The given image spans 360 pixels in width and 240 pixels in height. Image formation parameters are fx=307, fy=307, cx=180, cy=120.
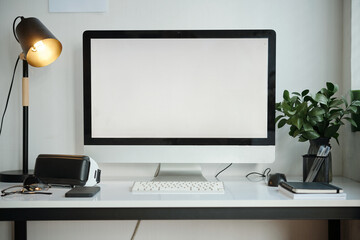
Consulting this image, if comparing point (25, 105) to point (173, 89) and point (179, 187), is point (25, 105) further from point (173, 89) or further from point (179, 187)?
point (179, 187)

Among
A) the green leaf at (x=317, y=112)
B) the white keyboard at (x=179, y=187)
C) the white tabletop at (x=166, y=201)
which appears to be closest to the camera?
the white tabletop at (x=166, y=201)

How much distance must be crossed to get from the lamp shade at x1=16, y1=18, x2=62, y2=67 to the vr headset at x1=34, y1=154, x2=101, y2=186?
514 mm

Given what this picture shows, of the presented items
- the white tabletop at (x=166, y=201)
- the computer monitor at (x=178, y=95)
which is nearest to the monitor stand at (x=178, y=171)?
the computer monitor at (x=178, y=95)

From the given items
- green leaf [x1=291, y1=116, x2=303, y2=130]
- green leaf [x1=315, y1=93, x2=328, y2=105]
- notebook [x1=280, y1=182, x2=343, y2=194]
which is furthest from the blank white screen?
notebook [x1=280, y1=182, x2=343, y2=194]

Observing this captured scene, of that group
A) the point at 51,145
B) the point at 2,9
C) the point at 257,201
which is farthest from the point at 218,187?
the point at 2,9

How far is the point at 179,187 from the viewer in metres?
1.23

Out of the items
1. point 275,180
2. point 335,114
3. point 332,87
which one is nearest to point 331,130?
point 335,114

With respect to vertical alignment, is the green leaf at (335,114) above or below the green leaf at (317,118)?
above

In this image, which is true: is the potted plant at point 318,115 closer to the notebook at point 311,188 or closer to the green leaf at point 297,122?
the green leaf at point 297,122

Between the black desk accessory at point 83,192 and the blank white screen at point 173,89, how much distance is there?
32cm

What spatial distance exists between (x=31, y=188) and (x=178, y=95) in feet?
2.46

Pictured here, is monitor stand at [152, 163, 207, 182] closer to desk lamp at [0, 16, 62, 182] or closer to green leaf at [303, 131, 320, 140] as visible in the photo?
green leaf at [303, 131, 320, 140]

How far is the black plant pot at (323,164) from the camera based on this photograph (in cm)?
138

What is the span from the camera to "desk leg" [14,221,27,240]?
160 centimetres
